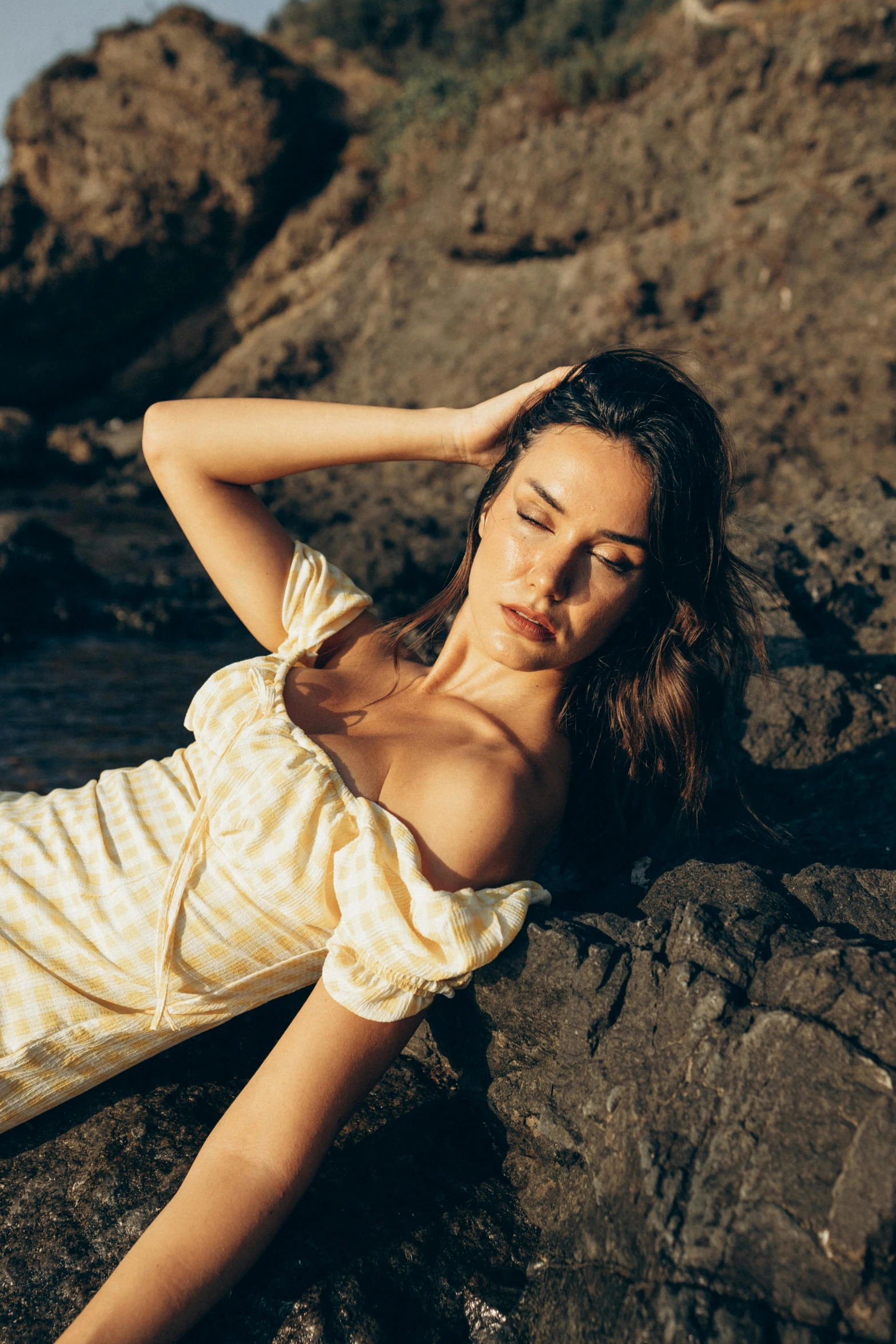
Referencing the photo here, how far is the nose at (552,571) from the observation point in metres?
2.17

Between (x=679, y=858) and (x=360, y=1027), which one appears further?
(x=679, y=858)

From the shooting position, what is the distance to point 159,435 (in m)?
2.54

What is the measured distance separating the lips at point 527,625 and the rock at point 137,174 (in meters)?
16.5

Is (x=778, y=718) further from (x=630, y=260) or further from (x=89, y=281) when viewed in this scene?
(x=89, y=281)

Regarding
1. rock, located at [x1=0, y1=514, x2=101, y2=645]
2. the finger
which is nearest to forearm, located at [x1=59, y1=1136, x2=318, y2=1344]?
the finger

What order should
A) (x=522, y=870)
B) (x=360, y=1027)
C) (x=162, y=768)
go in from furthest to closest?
(x=162, y=768) → (x=522, y=870) → (x=360, y=1027)

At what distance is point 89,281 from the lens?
16.2 meters

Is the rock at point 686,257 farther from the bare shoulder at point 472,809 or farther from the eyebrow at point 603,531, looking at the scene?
the bare shoulder at point 472,809

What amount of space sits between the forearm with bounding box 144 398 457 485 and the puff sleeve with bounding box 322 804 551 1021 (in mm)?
1094

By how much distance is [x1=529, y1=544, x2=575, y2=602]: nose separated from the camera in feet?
7.13

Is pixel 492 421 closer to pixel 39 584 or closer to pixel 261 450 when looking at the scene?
pixel 261 450

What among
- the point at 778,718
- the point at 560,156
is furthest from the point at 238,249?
the point at 778,718

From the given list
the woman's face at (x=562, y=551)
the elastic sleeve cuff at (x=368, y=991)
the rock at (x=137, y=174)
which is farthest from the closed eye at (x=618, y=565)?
the rock at (x=137, y=174)

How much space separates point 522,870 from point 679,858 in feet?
2.32
